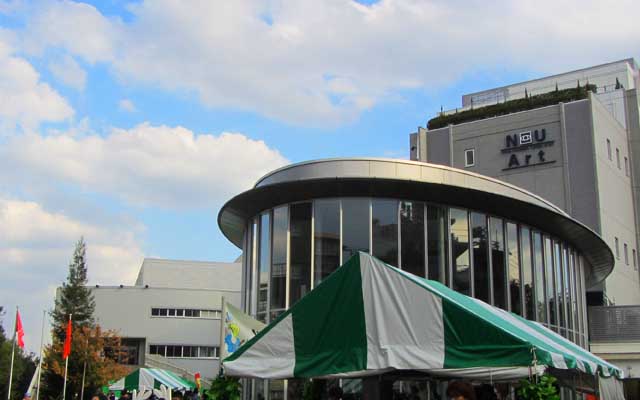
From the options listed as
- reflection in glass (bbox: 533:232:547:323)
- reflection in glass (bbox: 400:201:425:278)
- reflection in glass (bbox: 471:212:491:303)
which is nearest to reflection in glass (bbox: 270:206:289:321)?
reflection in glass (bbox: 400:201:425:278)

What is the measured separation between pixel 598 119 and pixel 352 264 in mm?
37334

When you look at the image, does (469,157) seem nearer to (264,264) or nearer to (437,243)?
(437,243)

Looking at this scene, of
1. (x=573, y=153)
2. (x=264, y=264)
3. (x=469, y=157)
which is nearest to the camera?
(x=264, y=264)

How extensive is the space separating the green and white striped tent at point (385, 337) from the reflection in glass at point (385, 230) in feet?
37.3

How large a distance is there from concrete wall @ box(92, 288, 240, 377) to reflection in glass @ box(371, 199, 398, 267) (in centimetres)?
3952

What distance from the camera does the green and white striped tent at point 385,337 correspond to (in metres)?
9.13

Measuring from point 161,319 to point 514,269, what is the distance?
135 feet

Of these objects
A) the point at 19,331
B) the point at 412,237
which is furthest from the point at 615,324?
the point at 19,331

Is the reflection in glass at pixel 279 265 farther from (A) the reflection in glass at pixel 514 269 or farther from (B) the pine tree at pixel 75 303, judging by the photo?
(B) the pine tree at pixel 75 303

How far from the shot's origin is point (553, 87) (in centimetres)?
5688

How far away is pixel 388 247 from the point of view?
2211 cm

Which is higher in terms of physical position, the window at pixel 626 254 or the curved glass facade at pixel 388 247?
the window at pixel 626 254

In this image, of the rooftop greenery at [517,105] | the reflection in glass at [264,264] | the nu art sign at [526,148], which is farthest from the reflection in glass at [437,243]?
the rooftop greenery at [517,105]

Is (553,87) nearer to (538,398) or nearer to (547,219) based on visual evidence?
(547,219)
